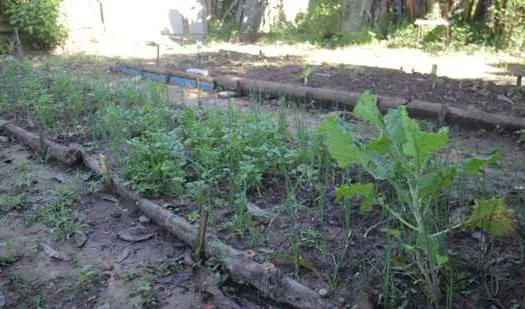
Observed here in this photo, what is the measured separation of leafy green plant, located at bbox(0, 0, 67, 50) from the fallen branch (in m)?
8.33

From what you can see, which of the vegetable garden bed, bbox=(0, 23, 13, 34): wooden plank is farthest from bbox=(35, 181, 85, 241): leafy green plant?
bbox=(0, 23, 13, 34): wooden plank

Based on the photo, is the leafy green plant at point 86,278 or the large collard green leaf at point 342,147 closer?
the large collard green leaf at point 342,147

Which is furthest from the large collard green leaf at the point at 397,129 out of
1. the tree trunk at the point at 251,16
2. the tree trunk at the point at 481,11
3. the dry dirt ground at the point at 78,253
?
the tree trunk at the point at 251,16

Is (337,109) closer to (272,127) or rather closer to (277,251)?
(272,127)

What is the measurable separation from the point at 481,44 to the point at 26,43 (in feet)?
31.2

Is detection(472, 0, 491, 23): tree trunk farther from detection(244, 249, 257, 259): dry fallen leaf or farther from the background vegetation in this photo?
detection(244, 249, 257, 259): dry fallen leaf

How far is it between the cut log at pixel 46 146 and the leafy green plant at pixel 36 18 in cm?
625

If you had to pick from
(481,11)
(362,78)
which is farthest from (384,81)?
(481,11)

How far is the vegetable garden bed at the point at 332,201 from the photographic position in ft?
7.10

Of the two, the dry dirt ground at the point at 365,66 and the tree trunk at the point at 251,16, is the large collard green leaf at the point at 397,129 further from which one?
the tree trunk at the point at 251,16

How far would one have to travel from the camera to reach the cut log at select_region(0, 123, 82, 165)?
438 cm

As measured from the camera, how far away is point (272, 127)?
4.30 meters

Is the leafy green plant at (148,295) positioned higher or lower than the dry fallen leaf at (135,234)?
lower

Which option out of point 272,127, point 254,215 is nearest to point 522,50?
point 272,127
